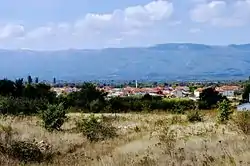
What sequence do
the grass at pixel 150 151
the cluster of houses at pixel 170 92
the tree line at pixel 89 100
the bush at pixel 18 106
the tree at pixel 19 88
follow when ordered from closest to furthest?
the grass at pixel 150 151
the bush at pixel 18 106
the tree line at pixel 89 100
the tree at pixel 19 88
the cluster of houses at pixel 170 92

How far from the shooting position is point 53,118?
66.7 ft

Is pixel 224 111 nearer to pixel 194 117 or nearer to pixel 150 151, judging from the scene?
pixel 194 117

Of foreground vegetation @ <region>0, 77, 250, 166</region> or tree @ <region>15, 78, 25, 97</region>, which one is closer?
foreground vegetation @ <region>0, 77, 250, 166</region>

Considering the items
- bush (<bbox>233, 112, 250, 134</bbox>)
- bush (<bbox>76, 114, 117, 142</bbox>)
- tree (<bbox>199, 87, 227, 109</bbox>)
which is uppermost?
bush (<bbox>233, 112, 250, 134</bbox>)

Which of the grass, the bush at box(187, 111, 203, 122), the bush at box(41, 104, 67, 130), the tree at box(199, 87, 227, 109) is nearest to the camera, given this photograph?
the grass

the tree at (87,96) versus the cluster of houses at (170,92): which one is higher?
the tree at (87,96)

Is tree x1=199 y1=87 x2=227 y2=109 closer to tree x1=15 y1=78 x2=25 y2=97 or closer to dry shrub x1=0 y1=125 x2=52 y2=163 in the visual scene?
tree x1=15 y1=78 x2=25 y2=97

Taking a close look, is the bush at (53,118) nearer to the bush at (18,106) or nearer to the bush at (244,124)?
the bush at (18,106)

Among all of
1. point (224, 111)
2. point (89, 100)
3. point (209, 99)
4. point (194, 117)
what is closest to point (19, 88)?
point (89, 100)

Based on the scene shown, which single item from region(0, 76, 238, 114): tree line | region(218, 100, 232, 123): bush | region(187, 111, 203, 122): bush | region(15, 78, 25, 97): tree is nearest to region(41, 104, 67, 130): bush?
region(187, 111, 203, 122): bush

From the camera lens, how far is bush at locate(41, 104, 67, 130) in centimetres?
2007

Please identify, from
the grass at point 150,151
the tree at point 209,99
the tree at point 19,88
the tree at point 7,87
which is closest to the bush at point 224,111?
the grass at point 150,151

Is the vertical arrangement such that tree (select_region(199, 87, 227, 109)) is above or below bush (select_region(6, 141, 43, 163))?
below

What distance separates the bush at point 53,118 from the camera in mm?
20069
